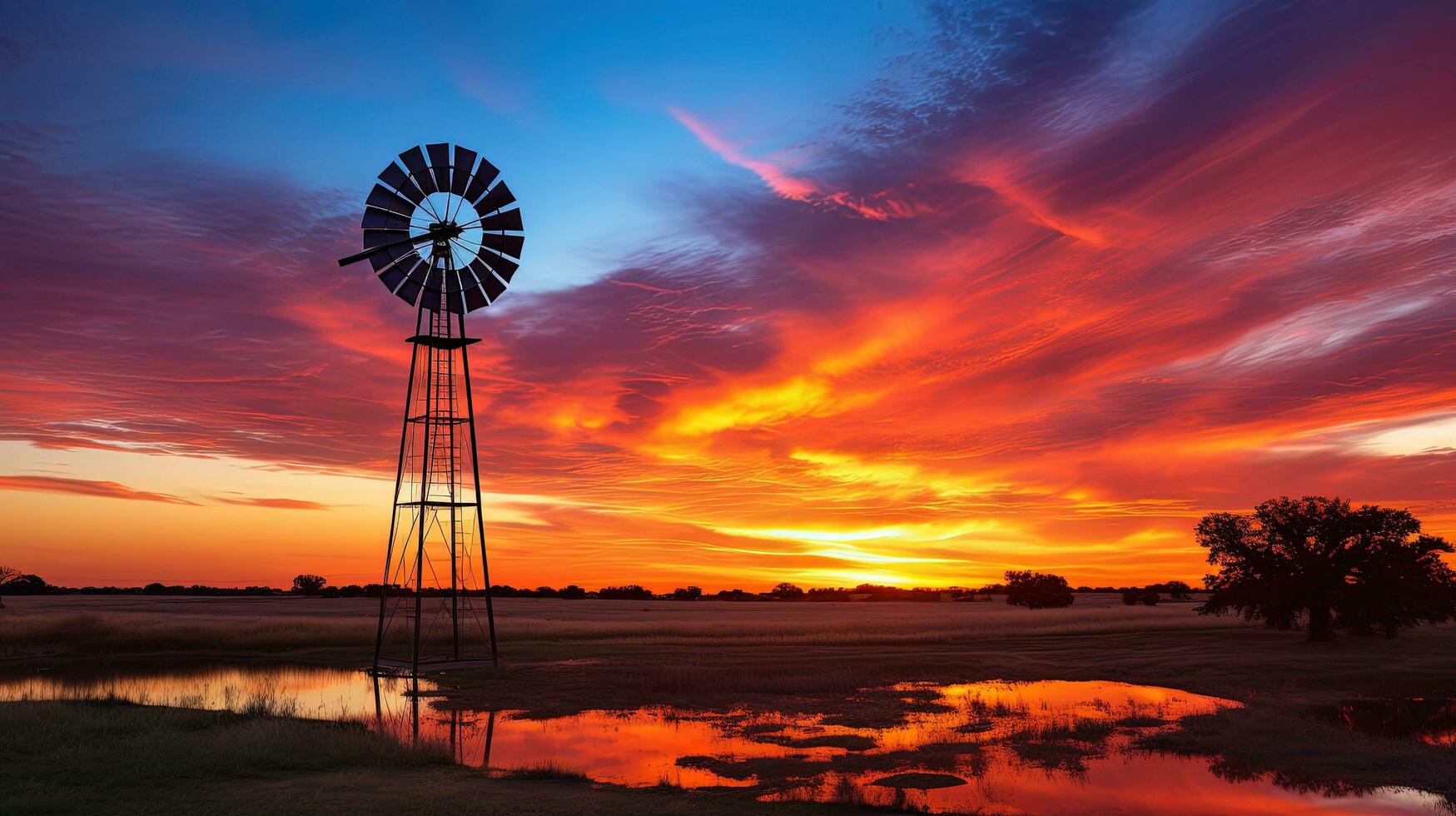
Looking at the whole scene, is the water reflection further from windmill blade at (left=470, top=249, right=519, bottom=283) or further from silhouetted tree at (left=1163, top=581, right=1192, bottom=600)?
silhouetted tree at (left=1163, top=581, right=1192, bottom=600)

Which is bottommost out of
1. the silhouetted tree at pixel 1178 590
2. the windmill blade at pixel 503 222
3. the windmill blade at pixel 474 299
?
the silhouetted tree at pixel 1178 590

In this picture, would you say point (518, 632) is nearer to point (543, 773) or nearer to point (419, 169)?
point (419, 169)

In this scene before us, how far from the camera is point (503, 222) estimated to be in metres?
42.6

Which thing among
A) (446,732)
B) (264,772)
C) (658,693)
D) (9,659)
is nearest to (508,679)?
(658,693)

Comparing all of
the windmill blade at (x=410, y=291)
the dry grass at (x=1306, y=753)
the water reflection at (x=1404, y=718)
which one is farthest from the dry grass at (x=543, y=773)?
the windmill blade at (x=410, y=291)

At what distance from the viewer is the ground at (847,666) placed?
2206cm

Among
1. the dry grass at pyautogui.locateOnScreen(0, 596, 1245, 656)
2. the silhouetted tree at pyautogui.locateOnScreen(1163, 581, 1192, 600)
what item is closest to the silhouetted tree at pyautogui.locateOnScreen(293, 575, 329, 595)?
the dry grass at pyautogui.locateOnScreen(0, 596, 1245, 656)

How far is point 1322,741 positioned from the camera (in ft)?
80.8

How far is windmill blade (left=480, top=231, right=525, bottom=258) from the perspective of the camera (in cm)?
4247

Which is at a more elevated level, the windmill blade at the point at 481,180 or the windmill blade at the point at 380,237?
the windmill blade at the point at 481,180

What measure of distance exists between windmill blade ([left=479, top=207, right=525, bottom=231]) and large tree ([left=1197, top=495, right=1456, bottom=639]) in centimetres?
4857

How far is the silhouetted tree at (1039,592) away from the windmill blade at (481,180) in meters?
115

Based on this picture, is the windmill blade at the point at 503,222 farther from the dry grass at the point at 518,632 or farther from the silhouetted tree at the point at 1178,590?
the silhouetted tree at the point at 1178,590

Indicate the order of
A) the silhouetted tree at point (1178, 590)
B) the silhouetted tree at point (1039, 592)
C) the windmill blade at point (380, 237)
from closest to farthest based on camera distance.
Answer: the windmill blade at point (380, 237)
the silhouetted tree at point (1039, 592)
the silhouetted tree at point (1178, 590)
